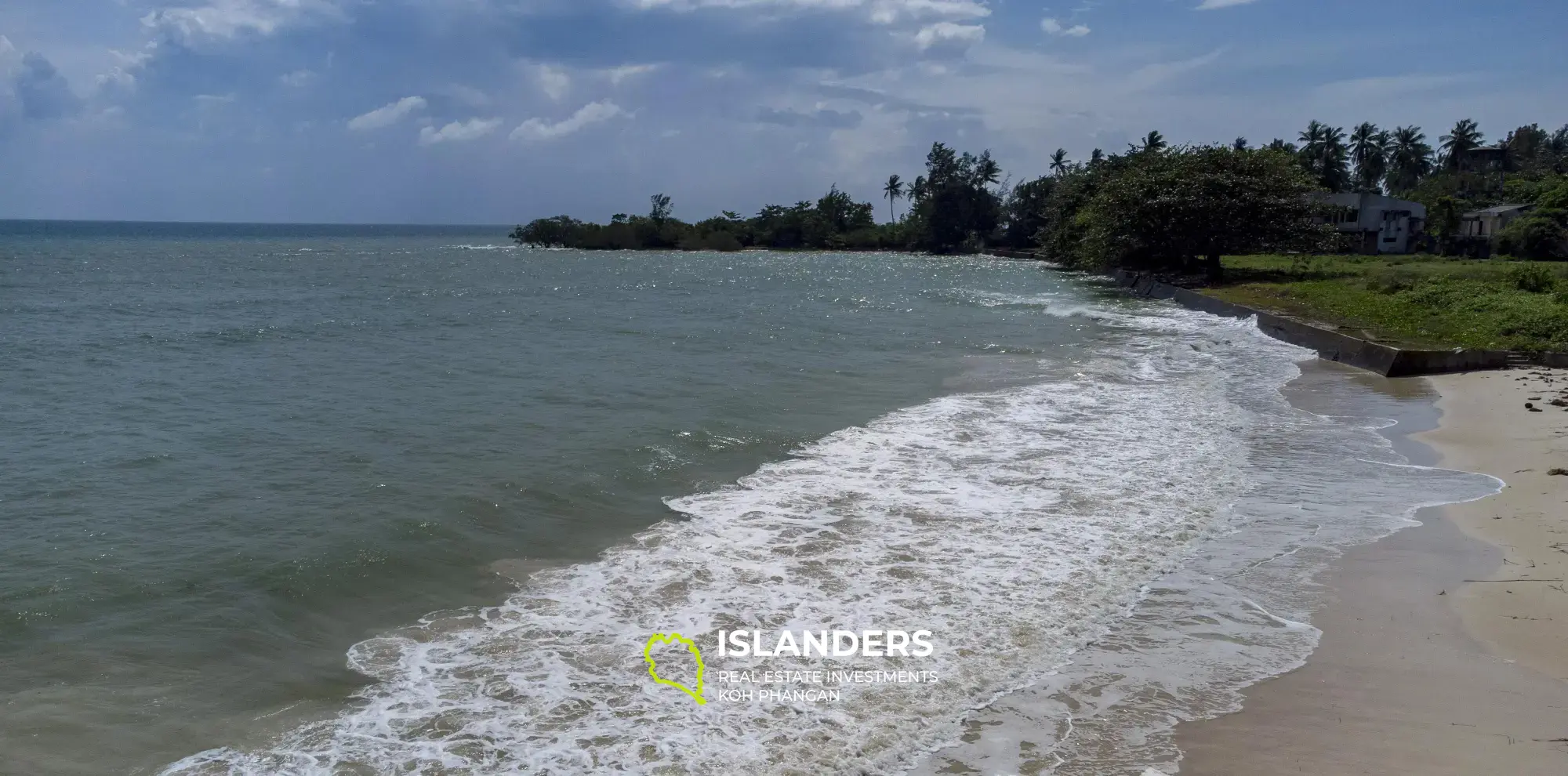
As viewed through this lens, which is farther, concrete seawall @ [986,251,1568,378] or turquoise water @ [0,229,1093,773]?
concrete seawall @ [986,251,1568,378]

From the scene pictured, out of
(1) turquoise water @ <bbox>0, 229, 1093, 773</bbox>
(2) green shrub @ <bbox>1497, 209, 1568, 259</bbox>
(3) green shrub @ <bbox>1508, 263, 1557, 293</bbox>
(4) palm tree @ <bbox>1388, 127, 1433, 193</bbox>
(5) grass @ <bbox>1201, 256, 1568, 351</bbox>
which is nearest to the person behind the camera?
(1) turquoise water @ <bbox>0, 229, 1093, 773</bbox>

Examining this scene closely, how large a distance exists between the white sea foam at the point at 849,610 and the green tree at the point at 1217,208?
105 ft

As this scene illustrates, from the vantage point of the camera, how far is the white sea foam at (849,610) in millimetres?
4969

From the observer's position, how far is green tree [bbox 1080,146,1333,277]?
4088 centimetres

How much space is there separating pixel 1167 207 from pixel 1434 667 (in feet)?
129

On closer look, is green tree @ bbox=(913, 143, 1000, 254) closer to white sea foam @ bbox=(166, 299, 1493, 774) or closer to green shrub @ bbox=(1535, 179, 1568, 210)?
green shrub @ bbox=(1535, 179, 1568, 210)

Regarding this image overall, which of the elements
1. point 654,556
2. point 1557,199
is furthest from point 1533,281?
point 654,556

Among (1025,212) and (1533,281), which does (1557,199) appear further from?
(1025,212)

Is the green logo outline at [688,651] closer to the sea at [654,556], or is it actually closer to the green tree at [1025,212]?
the sea at [654,556]

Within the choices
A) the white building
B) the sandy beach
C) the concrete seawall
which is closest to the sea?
the sandy beach

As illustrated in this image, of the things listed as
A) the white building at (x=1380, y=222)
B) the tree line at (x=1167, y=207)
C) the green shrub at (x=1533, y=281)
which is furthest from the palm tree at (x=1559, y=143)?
the green shrub at (x=1533, y=281)

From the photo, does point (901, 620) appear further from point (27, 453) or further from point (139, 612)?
point (27, 453)

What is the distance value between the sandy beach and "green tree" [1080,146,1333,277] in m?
34.5

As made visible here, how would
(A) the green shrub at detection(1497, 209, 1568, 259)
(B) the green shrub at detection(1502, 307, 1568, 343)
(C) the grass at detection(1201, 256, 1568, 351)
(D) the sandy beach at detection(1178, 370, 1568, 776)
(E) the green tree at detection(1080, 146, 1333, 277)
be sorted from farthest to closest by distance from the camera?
(A) the green shrub at detection(1497, 209, 1568, 259) < (E) the green tree at detection(1080, 146, 1333, 277) < (C) the grass at detection(1201, 256, 1568, 351) < (B) the green shrub at detection(1502, 307, 1568, 343) < (D) the sandy beach at detection(1178, 370, 1568, 776)
